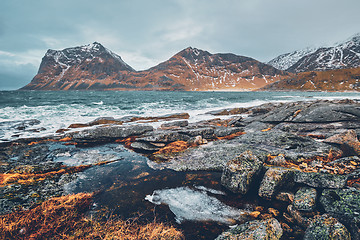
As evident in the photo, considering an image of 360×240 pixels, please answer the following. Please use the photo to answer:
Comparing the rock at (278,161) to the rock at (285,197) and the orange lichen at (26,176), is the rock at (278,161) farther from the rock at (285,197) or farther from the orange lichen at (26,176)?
the orange lichen at (26,176)

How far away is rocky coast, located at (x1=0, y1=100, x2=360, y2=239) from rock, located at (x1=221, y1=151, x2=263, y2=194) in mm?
40

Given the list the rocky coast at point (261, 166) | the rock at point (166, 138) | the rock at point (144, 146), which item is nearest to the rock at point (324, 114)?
the rocky coast at point (261, 166)

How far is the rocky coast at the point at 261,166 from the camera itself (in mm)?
4566

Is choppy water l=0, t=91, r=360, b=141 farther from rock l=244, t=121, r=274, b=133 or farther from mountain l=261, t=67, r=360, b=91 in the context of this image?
mountain l=261, t=67, r=360, b=91

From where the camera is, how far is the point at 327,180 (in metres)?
5.40

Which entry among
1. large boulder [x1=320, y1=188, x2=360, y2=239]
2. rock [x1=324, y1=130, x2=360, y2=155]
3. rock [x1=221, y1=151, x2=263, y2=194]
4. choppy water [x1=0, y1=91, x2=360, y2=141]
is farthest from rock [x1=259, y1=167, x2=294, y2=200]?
choppy water [x1=0, y1=91, x2=360, y2=141]

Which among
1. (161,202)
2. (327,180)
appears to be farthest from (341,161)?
(161,202)

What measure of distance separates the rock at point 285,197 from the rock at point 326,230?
4.16 feet

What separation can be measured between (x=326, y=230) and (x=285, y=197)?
6.05 ft

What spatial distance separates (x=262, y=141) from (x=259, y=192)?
6.03 m

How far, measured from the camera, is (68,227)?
15.3ft

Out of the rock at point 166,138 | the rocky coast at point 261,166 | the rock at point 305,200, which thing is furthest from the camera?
the rock at point 166,138

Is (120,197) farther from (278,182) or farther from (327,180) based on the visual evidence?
(327,180)

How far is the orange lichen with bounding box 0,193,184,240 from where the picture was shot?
431 cm
